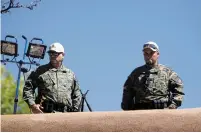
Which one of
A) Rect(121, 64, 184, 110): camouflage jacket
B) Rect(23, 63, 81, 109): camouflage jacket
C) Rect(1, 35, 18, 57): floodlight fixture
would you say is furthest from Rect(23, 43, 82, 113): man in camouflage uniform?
Rect(1, 35, 18, 57): floodlight fixture

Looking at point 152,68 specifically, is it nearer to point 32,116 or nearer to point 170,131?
point 170,131

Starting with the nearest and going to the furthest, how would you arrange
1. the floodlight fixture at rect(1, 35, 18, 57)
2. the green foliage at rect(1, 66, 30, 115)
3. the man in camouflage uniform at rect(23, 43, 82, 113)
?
the man in camouflage uniform at rect(23, 43, 82, 113), the floodlight fixture at rect(1, 35, 18, 57), the green foliage at rect(1, 66, 30, 115)

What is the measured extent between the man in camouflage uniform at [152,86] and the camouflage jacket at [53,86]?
2.41 ft

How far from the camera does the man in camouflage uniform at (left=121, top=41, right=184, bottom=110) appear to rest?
5.80 m

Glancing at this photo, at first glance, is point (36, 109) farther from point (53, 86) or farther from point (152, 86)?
point (152, 86)

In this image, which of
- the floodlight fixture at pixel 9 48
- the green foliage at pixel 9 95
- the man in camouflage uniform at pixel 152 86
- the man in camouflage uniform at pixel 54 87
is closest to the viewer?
the man in camouflage uniform at pixel 152 86

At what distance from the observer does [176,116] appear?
196 inches

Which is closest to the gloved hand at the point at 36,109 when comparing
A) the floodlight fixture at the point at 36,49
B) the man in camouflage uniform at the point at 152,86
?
the man in camouflage uniform at the point at 152,86

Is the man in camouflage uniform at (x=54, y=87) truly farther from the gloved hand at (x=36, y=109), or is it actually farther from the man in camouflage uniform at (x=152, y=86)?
the man in camouflage uniform at (x=152, y=86)

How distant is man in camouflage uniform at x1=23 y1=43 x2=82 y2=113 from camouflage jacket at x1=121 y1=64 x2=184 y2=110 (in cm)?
74

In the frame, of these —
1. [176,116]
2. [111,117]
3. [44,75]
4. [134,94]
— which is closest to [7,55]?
[44,75]

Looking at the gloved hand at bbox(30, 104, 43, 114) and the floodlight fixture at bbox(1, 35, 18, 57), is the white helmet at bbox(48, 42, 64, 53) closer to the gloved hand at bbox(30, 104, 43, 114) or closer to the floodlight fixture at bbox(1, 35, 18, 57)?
the gloved hand at bbox(30, 104, 43, 114)

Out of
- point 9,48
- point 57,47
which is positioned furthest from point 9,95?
point 57,47

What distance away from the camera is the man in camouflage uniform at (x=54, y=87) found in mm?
6043
